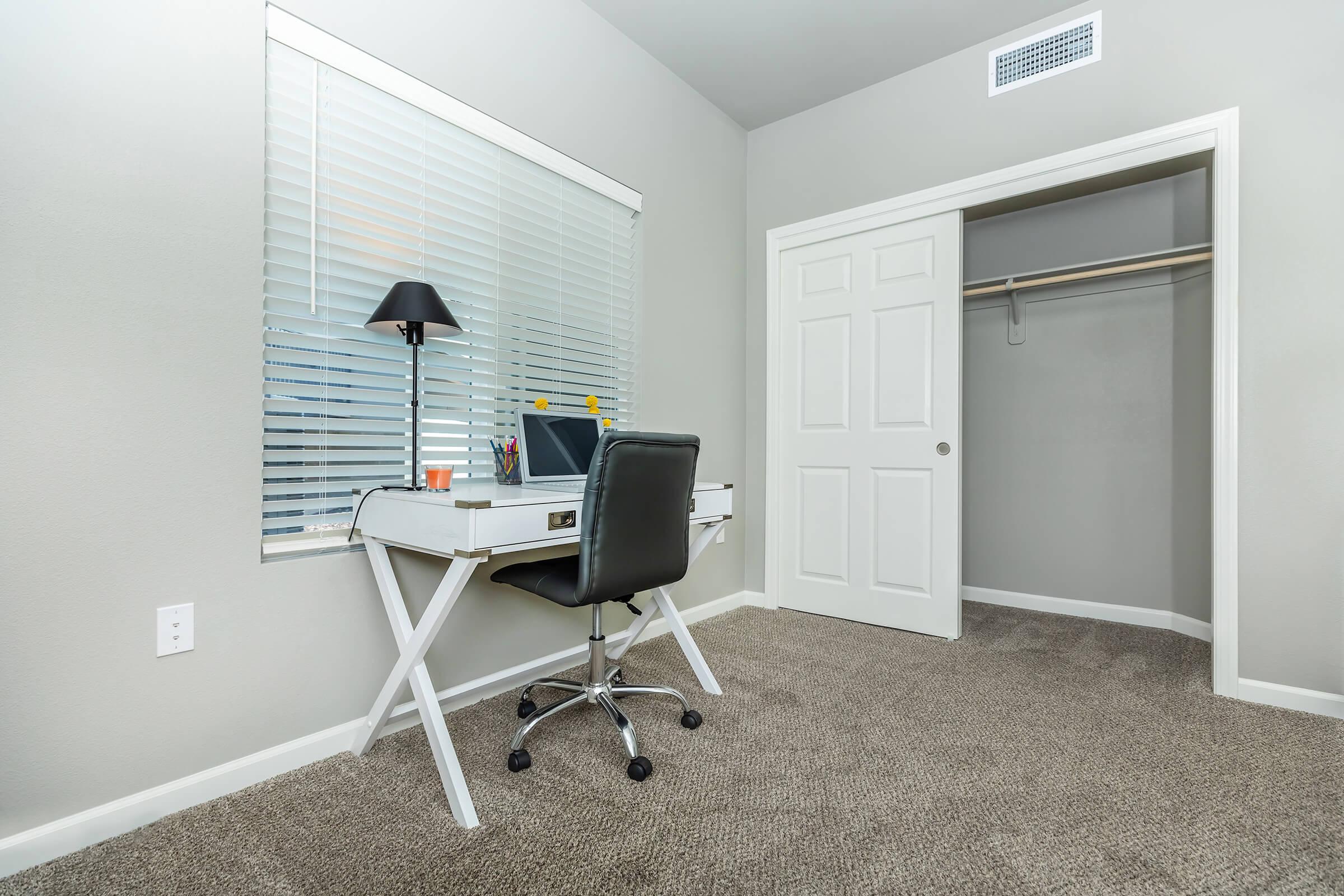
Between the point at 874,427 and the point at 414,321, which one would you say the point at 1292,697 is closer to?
the point at 874,427

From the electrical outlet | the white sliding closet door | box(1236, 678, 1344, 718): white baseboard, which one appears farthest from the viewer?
the white sliding closet door

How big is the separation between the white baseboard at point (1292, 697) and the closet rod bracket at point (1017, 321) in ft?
6.75

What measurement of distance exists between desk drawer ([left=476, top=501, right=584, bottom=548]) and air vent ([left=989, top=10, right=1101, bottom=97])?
2776 millimetres

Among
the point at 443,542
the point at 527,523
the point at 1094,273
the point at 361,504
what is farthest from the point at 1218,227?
the point at 361,504

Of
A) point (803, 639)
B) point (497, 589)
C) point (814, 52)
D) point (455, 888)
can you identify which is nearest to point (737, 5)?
point (814, 52)

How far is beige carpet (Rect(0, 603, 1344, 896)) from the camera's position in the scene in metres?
1.33

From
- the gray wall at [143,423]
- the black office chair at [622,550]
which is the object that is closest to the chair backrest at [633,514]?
the black office chair at [622,550]

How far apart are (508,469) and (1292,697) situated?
9.37ft

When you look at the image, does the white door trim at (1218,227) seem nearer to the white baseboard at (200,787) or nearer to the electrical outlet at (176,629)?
the white baseboard at (200,787)

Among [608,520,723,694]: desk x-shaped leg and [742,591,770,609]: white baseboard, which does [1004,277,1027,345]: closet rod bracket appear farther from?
[608,520,723,694]: desk x-shaped leg

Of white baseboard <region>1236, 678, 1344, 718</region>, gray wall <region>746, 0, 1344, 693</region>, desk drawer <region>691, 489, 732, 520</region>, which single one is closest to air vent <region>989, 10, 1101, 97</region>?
gray wall <region>746, 0, 1344, 693</region>

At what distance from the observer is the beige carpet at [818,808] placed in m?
1.33

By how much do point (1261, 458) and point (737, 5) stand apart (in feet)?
8.85

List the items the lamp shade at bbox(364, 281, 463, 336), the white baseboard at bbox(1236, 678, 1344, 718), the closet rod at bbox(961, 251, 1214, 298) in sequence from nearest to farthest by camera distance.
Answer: the lamp shade at bbox(364, 281, 463, 336)
the white baseboard at bbox(1236, 678, 1344, 718)
the closet rod at bbox(961, 251, 1214, 298)
